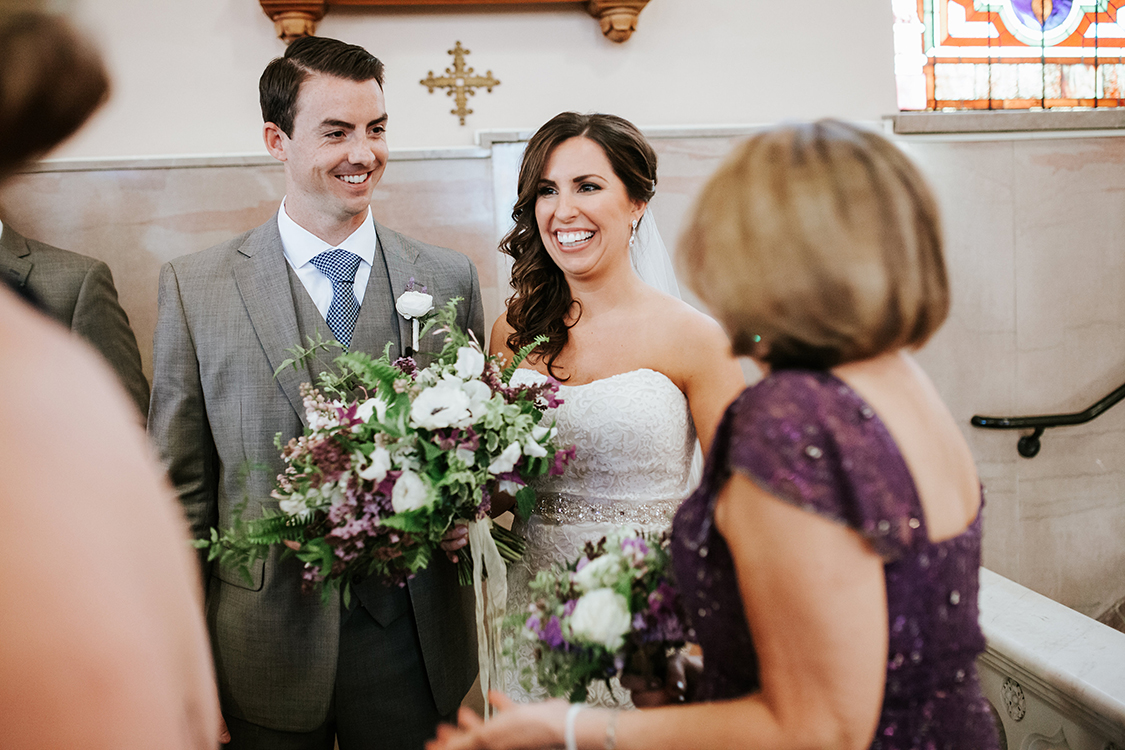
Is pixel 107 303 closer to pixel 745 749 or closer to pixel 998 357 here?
pixel 745 749

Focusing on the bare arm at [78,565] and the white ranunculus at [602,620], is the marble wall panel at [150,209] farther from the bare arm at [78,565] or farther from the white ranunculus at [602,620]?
the bare arm at [78,565]

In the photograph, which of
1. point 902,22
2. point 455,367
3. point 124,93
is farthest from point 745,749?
point 902,22

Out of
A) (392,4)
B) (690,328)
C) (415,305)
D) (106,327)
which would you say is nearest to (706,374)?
(690,328)

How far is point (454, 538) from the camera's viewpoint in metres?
1.84

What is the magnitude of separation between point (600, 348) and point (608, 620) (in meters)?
1.15

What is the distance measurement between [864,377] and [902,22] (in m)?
3.33

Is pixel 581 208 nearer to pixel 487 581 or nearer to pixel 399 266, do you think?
pixel 399 266

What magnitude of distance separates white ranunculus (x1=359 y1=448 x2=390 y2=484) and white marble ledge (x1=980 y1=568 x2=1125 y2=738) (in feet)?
5.20

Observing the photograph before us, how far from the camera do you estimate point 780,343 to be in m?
1.03

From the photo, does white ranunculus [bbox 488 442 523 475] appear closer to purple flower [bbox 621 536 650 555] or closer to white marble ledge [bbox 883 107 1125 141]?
purple flower [bbox 621 536 650 555]

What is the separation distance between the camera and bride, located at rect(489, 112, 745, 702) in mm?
2078

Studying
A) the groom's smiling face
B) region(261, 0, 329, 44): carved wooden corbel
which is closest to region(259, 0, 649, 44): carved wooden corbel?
region(261, 0, 329, 44): carved wooden corbel

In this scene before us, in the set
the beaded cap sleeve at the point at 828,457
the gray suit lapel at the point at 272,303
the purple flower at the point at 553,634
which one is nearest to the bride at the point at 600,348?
the gray suit lapel at the point at 272,303

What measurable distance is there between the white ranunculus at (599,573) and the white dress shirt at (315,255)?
1.18 m
